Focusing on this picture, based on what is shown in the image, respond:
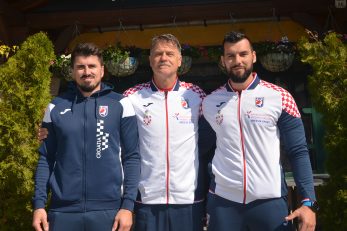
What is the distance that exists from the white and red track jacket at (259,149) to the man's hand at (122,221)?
68 cm

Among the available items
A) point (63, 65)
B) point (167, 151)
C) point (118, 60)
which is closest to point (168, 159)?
point (167, 151)

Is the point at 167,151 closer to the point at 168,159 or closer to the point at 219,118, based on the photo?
the point at 168,159

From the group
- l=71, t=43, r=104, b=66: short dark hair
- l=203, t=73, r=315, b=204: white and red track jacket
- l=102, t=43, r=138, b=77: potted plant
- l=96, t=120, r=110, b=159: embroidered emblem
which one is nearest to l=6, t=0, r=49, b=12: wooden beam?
l=102, t=43, r=138, b=77: potted plant

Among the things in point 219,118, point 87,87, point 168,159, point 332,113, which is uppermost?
point 87,87

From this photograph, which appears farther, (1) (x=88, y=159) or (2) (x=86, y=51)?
(2) (x=86, y=51)

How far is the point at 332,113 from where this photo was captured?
16.5 ft

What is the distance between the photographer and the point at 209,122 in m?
3.46

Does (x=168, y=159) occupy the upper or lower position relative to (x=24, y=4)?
lower

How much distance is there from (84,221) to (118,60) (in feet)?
15.0

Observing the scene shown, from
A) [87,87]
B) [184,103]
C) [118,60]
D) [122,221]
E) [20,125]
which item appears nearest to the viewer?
[122,221]

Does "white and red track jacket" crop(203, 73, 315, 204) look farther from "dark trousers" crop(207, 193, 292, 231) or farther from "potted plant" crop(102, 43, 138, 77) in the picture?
"potted plant" crop(102, 43, 138, 77)

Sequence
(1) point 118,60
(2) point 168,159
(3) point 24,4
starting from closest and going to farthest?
(2) point 168,159
(1) point 118,60
(3) point 24,4

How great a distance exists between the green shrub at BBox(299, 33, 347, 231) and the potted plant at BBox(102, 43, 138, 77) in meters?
3.06

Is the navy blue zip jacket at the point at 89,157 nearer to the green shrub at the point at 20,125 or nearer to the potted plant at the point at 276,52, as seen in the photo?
the green shrub at the point at 20,125
